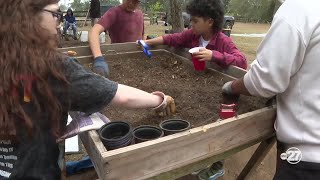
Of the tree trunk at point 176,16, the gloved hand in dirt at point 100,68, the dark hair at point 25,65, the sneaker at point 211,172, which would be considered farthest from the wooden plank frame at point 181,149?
the tree trunk at point 176,16

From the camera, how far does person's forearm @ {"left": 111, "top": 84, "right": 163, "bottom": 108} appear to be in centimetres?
124

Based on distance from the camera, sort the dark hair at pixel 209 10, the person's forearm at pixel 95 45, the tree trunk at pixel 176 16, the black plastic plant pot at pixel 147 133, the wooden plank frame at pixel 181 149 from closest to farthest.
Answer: the wooden plank frame at pixel 181 149 → the black plastic plant pot at pixel 147 133 → the dark hair at pixel 209 10 → the person's forearm at pixel 95 45 → the tree trunk at pixel 176 16

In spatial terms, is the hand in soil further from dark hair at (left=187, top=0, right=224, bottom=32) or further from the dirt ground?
dark hair at (left=187, top=0, right=224, bottom=32)

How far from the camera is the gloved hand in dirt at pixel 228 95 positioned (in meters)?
1.88

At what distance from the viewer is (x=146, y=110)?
1.91m

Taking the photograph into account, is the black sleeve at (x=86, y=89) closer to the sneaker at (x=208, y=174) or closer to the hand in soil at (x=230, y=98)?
the hand in soil at (x=230, y=98)

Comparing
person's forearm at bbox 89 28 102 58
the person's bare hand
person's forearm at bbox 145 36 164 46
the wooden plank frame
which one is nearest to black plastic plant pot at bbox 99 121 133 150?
the wooden plank frame

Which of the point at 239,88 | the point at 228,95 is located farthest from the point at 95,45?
the point at 239,88

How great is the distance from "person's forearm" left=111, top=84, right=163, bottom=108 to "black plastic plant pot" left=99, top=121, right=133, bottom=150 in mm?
117

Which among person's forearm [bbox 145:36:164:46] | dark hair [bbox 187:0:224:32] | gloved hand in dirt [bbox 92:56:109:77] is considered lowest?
gloved hand in dirt [bbox 92:56:109:77]

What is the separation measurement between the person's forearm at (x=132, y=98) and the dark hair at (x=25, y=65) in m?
0.24

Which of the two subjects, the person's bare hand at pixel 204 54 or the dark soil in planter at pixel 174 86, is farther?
the person's bare hand at pixel 204 54

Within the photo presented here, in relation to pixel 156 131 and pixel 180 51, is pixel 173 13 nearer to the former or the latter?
pixel 180 51

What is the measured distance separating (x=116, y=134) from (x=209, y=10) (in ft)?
4.94
